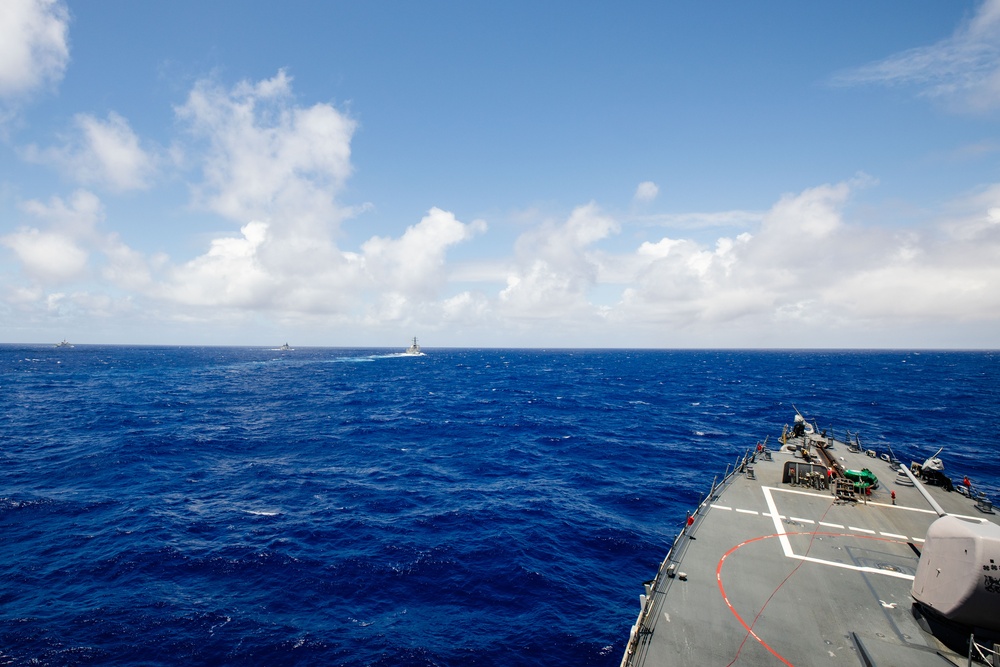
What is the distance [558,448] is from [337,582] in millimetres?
36180

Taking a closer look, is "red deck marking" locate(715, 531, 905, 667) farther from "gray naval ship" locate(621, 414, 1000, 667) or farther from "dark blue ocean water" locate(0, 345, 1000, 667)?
"dark blue ocean water" locate(0, 345, 1000, 667)

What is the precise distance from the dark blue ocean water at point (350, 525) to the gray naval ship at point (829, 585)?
5672mm

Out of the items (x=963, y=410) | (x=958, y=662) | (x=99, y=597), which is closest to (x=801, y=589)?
(x=958, y=662)

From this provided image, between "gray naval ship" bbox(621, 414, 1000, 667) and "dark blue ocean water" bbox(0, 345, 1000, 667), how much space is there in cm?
567

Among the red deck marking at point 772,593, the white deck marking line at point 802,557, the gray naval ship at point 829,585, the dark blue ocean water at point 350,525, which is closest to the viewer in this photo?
the gray naval ship at point 829,585

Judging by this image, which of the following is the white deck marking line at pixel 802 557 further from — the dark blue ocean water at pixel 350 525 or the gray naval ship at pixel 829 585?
the dark blue ocean water at pixel 350 525

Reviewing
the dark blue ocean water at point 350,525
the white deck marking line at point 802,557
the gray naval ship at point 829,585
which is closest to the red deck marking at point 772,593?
the gray naval ship at point 829,585

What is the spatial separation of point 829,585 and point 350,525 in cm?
2992

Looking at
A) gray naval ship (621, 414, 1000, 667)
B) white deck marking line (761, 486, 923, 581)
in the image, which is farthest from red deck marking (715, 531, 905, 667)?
white deck marking line (761, 486, 923, 581)

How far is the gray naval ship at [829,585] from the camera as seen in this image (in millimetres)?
14898

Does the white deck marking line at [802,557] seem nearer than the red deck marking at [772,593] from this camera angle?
No

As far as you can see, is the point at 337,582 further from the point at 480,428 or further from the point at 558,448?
the point at 480,428

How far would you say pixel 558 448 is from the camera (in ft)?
188

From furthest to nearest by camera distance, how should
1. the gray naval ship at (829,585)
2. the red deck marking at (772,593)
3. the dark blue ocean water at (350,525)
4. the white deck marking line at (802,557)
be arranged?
the dark blue ocean water at (350,525), the white deck marking line at (802,557), the red deck marking at (772,593), the gray naval ship at (829,585)
